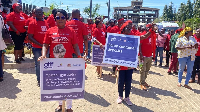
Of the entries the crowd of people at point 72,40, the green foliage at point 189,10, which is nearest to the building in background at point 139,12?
the green foliage at point 189,10

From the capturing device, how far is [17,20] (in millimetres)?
7262

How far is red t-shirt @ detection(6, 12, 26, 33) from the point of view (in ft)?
23.3

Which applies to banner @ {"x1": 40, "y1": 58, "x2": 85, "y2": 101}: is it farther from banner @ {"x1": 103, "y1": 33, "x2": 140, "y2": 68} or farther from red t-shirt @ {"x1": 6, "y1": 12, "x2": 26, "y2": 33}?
red t-shirt @ {"x1": 6, "y1": 12, "x2": 26, "y2": 33}

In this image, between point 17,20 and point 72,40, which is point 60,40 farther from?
point 17,20

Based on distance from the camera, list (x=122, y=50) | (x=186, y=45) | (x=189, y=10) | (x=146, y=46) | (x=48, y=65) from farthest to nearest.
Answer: (x=189, y=10) < (x=186, y=45) < (x=146, y=46) < (x=122, y=50) < (x=48, y=65)

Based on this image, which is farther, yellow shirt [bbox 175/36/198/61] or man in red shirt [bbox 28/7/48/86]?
yellow shirt [bbox 175/36/198/61]

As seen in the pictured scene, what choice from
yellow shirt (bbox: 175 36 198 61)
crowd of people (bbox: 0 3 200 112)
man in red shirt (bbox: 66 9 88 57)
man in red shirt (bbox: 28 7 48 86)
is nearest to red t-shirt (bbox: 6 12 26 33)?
crowd of people (bbox: 0 3 200 112)

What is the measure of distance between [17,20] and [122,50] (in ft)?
14.7

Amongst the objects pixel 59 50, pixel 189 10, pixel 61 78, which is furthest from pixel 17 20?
pixel 189 10

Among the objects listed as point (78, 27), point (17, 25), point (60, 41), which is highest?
point (17, 25)

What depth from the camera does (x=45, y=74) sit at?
3486 mm

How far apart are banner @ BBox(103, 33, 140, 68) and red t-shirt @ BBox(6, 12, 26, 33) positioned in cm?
407

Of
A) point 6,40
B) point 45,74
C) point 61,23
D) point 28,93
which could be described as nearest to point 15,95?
point 28,93

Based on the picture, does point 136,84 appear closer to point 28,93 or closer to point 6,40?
point 28,93
